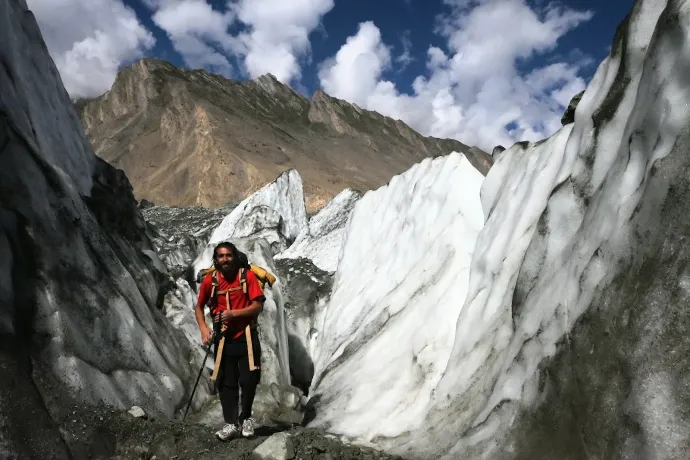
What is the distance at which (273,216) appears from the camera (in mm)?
20312

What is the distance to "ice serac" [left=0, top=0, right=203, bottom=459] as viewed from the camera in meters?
3.75

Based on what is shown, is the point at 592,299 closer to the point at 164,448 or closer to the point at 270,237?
the point at 164,448

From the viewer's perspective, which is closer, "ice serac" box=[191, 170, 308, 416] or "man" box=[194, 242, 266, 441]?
"man" box=[194, 242, 266, 441]

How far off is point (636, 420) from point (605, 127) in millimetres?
2242

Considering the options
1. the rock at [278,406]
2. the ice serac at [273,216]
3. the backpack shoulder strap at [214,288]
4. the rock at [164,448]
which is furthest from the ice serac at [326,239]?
the rock at [164,448]

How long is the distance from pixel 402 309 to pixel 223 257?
3.02 meters

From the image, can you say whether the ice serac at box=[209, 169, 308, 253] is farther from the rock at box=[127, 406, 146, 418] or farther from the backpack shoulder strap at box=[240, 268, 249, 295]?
the backpack shoulder strap at box=[240, 268, 249, 295]

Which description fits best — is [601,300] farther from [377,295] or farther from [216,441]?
[377,295]

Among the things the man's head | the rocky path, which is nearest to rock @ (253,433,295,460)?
the rocky path

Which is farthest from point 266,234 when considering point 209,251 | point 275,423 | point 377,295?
point 275,423

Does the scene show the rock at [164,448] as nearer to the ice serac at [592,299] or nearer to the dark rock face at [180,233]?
the ice serac at [592,299]

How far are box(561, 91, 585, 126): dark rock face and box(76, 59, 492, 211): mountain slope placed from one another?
5210cm

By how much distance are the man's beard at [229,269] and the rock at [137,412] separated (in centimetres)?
140

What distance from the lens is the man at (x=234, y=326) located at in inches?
165
